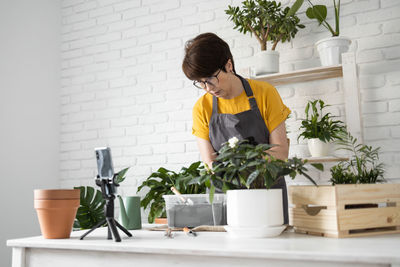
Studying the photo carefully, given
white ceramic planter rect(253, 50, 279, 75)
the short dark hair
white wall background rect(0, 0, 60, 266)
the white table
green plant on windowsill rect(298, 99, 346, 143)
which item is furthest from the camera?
white wall background rect(0, 0, 60, 266)

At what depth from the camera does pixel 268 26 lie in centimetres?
264

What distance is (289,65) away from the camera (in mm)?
2828

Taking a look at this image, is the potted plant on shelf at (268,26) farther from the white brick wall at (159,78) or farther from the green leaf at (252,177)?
the green leaf at (252,177)

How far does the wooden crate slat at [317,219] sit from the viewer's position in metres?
1.03

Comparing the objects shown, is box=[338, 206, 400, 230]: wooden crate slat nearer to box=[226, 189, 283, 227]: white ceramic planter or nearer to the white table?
the white table

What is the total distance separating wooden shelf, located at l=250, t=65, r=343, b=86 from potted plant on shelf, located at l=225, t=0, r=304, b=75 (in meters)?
0.06

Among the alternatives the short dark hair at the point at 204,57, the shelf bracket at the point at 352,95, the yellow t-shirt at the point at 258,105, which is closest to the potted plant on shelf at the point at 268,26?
the shelf bracket at the point at 352,95

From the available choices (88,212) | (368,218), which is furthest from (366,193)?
(88,212)

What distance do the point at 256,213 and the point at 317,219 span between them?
200 millimetres

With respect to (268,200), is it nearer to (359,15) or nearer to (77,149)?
(359,15)

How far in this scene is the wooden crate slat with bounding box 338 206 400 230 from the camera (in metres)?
1.03

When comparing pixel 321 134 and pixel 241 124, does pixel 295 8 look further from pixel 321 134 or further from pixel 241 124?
pixel 241 124

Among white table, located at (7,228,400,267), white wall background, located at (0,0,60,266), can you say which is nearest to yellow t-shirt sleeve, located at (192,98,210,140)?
white table, located at (7,228,400,267)

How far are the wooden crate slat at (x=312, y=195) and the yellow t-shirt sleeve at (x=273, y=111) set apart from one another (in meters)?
0.69
